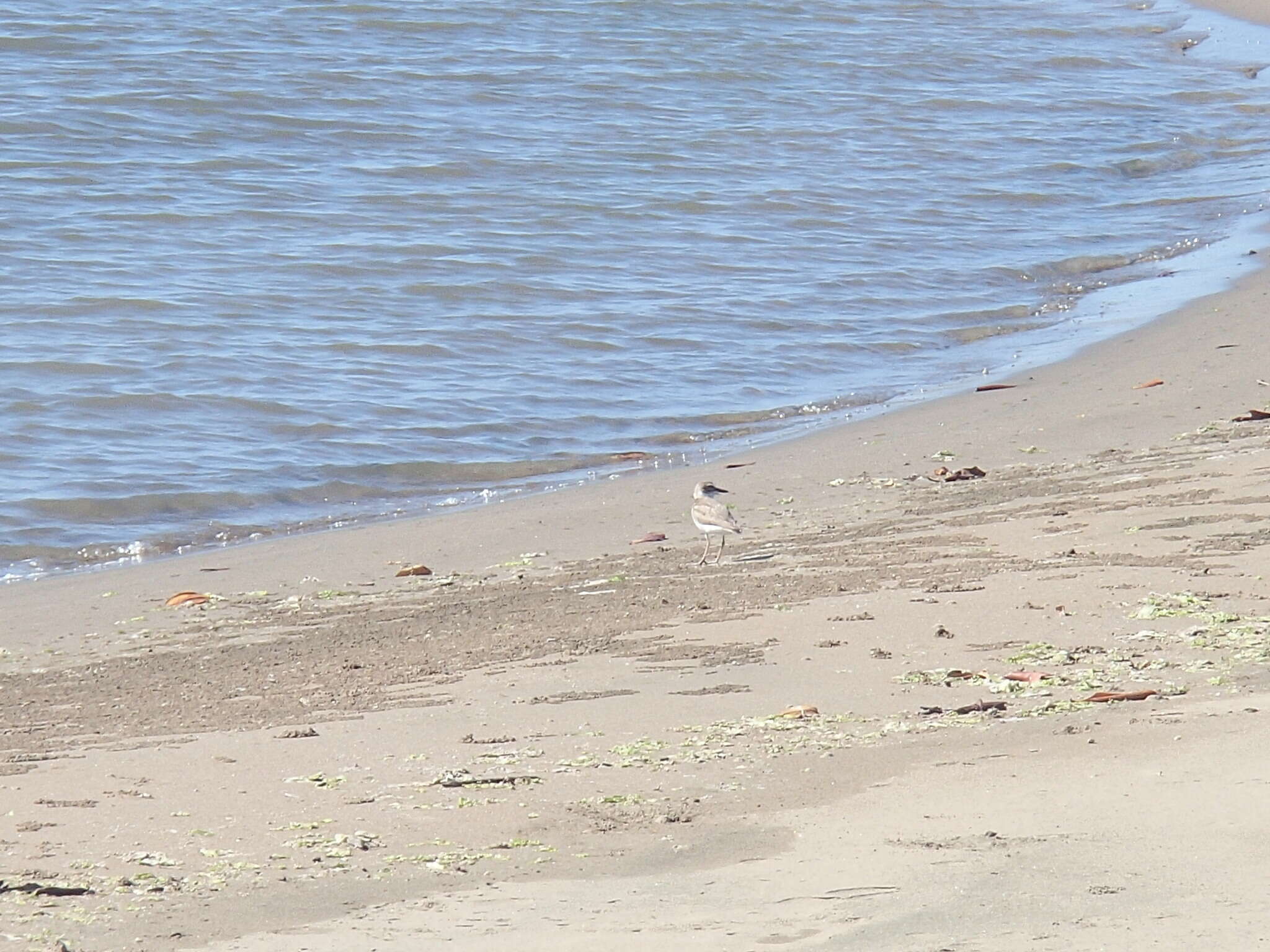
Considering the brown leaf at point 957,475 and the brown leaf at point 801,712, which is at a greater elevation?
the brown leaf at point 801,712

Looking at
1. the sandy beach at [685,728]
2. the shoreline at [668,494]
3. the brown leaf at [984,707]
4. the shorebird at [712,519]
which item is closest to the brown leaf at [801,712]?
the sandy beach at [685,728]

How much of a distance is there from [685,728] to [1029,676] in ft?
3.25

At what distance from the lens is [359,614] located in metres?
6.52

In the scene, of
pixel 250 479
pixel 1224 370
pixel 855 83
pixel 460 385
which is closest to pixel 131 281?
pixel 460 385

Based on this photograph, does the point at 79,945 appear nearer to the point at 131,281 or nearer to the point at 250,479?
the point at 250,479

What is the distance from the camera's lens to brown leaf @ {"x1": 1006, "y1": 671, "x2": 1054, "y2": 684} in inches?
183

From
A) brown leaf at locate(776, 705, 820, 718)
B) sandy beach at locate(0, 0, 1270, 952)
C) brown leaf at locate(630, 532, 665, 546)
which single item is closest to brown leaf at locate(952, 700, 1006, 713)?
sandy beach at locate(0, 0, 1270, 952)

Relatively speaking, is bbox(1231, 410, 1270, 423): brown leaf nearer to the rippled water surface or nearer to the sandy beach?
the sandy beach

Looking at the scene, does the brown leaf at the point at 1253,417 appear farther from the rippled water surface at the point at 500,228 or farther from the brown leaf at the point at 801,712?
the brown leaf at the point at 801,712

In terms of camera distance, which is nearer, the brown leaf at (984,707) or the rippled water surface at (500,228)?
the brown leaf at (984,707)

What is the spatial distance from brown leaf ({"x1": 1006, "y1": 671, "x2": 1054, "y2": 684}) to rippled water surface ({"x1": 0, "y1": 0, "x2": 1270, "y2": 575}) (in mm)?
4801

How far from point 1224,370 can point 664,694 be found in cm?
590

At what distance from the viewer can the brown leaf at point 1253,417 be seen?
8.14 m

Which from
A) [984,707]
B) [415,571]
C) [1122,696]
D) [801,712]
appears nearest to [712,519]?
[415,571]
